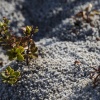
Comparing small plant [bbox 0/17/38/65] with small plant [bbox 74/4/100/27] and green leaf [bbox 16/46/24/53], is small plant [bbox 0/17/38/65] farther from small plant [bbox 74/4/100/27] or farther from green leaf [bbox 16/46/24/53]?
small plant [bbox 74/4/100/27]

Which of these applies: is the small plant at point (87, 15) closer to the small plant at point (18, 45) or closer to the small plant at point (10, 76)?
the small plant at point (18, 45)

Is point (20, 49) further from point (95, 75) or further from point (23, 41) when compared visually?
point (95, 75)

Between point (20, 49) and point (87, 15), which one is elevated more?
point (87, 15)

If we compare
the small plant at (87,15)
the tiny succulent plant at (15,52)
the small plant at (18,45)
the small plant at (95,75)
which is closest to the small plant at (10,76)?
the small plant at (18,45)

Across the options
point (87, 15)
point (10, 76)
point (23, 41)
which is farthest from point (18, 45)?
point (87, 15)

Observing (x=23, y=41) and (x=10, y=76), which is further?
(x=23, y=41)

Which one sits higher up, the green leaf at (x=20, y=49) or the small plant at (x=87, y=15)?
the small plant at (x=87, y=15)

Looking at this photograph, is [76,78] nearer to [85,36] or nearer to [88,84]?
[88,84]

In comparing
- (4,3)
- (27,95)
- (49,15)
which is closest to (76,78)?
(27,95)

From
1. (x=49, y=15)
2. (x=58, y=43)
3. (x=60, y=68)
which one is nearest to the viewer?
(x=60, y=68)

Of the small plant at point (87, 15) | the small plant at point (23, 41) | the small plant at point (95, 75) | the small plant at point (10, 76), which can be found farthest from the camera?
the small plant at point (87, 15)

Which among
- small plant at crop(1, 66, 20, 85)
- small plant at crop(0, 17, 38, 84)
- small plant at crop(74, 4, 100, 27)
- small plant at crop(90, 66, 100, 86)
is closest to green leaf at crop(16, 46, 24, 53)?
small plant at crop(0, 17, 38, 84)
